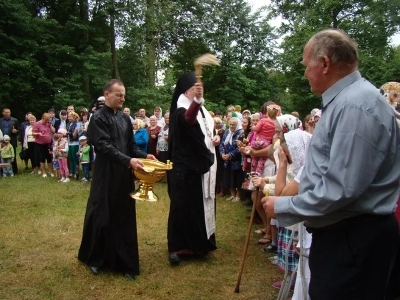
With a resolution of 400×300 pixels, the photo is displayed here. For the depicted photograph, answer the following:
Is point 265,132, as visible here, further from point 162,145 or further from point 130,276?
point 162,145

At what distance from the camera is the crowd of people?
5.67ft

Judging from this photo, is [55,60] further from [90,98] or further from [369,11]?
[369,11]

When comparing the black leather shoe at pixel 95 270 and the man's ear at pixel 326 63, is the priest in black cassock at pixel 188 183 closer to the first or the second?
the black leather shoe at pixel 95 270

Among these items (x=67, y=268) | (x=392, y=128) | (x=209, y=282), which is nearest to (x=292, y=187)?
(x=392, y=128)

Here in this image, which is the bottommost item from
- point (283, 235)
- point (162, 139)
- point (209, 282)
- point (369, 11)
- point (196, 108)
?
point (209, 282)

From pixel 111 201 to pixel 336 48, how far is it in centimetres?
310

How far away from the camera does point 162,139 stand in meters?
10.2

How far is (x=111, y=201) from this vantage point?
423 centimetres

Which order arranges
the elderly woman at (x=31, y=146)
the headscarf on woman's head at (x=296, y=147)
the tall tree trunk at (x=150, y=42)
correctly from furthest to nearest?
the tall tree trunk at (x=150, y=42) < the elderly woman at (x=31, y=146) < the headscarf on woman's head at (x=296, y=147)

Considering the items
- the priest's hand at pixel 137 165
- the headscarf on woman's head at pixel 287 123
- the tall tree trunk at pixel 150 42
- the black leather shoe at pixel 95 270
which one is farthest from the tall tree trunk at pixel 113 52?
the headscarf on woman's head at pixel 287 123

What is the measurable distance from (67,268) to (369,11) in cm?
2175

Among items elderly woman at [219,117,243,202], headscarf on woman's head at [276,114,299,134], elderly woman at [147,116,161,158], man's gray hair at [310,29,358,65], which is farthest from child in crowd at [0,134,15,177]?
man's gray hair at [310,29,358,65]

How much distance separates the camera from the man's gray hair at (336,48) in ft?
6.02

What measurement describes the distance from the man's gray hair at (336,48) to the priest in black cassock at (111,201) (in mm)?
2729
